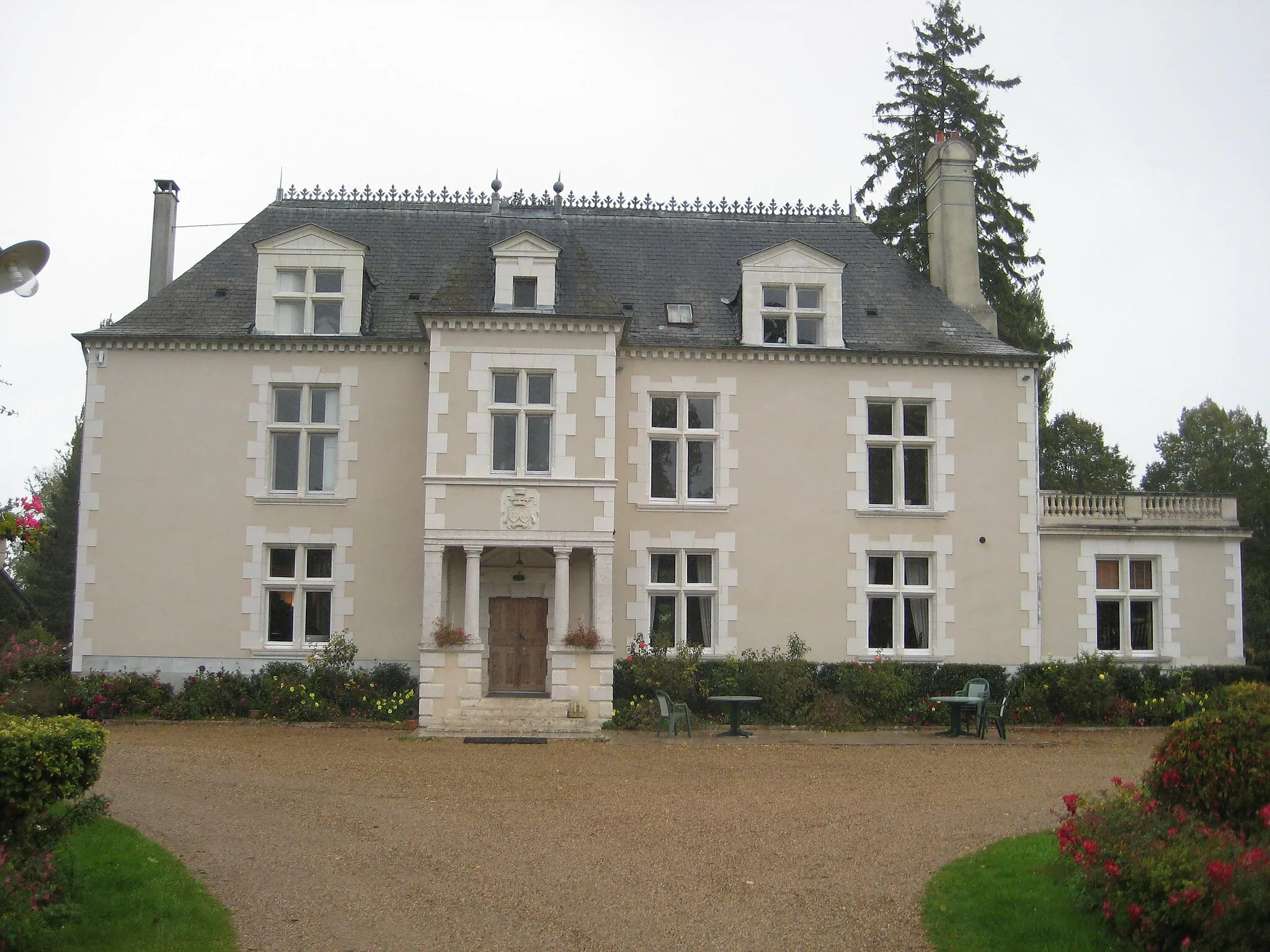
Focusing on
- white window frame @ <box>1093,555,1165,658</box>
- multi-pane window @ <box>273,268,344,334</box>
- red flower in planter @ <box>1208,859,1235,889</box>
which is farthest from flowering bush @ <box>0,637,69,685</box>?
white window frame @ <box>1093,555,1165,658</box>

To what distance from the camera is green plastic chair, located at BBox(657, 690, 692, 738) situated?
658 inches

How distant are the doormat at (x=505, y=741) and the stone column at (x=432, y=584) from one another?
200cm

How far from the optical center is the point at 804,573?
1992 cm

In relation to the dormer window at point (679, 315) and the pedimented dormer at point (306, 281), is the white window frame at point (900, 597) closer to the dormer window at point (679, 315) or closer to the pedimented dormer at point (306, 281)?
the dormer window at point (679, 315)

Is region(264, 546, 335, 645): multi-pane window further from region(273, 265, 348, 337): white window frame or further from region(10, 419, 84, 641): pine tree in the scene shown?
region(10, 419, 84, 641): pine tree

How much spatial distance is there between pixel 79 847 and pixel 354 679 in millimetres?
9880

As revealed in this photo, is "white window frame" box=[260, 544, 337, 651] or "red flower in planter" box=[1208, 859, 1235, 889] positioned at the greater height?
"white window frame" box=[260, 544, 337, 651]

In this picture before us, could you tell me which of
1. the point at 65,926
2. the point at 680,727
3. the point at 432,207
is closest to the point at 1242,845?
the point at 65,926

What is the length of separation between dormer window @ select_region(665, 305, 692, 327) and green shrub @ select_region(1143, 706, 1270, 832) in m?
14.3

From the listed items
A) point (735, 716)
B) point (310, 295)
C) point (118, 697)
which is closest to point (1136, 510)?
point (735, 716)

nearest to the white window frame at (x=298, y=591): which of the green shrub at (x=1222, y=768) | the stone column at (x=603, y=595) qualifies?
the stone column at (x=603, y=595)

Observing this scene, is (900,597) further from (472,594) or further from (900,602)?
(472,594)

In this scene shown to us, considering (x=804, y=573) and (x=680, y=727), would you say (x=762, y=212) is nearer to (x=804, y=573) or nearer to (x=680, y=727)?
(x=804, y=573)

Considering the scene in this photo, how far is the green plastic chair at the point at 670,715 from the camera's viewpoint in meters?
16.7
